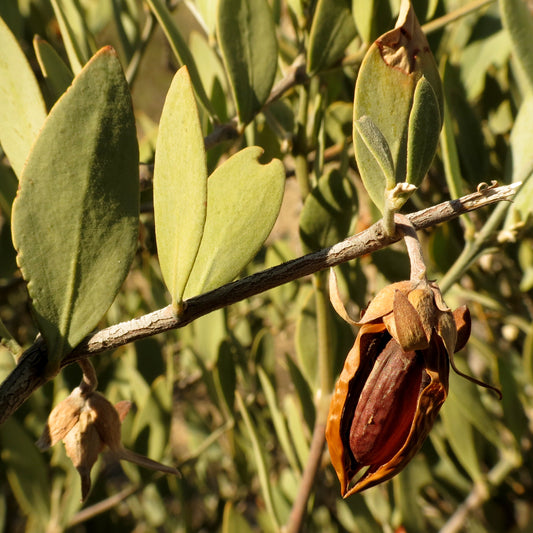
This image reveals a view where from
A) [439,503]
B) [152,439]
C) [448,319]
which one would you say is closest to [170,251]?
[448,319]

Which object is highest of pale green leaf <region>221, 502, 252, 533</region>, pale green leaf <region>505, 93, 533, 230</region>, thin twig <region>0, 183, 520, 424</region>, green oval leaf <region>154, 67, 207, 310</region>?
green oval leaf <region>154, 67, 207, 310</region>

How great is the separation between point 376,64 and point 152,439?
2.29ft

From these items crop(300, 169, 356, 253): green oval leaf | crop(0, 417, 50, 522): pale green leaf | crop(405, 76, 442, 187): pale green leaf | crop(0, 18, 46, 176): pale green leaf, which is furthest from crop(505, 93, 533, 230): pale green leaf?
crop(0, 417, 50, 522): pale green leaf

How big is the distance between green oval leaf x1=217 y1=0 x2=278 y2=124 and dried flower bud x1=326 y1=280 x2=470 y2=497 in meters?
0.33

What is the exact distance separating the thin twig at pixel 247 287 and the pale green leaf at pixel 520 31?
29cm

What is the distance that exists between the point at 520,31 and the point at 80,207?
50cm

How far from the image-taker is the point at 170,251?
505 mm

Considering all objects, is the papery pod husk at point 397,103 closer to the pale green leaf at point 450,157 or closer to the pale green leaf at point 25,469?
the pale green leaf at point 450,157

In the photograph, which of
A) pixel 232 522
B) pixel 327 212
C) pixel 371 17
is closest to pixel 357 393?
pixel 327 212

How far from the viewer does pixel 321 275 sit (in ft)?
2.62

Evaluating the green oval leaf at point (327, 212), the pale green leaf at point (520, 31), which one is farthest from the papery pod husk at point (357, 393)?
the pale green leaf at point (520, 31)

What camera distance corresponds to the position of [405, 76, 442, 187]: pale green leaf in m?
0.46

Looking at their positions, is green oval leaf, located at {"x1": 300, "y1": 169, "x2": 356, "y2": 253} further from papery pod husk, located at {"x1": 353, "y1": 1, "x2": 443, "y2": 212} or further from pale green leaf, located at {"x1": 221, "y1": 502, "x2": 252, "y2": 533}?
pale green leaf, located at {"x1": 221, "y1": 502, "x2": 252, "y2": 533}

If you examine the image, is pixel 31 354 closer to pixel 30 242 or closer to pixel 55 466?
pixel 30 242
